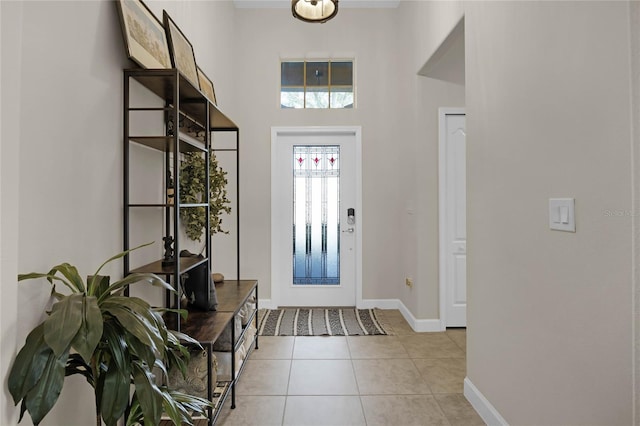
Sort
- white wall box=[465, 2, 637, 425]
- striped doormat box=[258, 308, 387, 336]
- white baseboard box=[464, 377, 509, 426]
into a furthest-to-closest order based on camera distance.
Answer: striped doormat box=[258, 308, 387, 336] → white baseboard box=[464, 377, 509, 426] → white wall box=[465, 2, 637, 425]

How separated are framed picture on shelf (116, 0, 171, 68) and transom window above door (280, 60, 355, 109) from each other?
219 cm

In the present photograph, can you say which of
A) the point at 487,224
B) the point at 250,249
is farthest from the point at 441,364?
the point at 250,249

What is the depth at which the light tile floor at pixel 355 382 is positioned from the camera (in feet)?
6.75

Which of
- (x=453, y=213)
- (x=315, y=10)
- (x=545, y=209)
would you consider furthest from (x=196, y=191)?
(x=453, y=213)

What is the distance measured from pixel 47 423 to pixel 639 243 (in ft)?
6.28

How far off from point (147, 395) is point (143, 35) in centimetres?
167

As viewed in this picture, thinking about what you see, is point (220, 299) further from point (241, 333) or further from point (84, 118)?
point (84, 118)

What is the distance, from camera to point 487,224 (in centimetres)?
197

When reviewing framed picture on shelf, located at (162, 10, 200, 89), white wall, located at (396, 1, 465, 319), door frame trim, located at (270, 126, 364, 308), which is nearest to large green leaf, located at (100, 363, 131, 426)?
framed picture on shelf, located at (162, 10, 200, 89)

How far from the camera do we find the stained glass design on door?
4203mm

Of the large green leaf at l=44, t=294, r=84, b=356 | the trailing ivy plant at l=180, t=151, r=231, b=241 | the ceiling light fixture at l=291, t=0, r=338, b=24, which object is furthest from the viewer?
the ceiling light fixture at l=291, t=0, r=338, b=24

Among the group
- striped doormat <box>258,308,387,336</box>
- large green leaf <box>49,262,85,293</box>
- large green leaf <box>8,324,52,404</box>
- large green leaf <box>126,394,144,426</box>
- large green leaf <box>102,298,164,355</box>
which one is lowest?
striped doormat <box>258,308,387,336</box>

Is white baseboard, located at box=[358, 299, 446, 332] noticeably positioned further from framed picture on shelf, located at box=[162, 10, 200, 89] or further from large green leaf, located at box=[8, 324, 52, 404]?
large green leaf, located at box=[8, 324, 52, 404]

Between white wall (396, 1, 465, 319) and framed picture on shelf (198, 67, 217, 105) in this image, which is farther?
white wall (396, 1, 465, 319)
